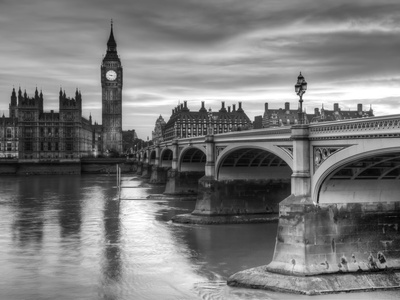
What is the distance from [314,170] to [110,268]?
1070 cm

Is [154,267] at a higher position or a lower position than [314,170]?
lower

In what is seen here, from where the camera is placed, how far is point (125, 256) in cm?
2945

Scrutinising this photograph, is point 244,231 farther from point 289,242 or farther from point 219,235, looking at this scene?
point 289,242

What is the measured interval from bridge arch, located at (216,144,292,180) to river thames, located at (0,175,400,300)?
5.86 metres

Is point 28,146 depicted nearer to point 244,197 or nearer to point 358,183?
point 244,197

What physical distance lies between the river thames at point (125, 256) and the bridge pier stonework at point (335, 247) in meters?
0.98

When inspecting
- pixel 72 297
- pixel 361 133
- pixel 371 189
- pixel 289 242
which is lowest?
pixel 72 297

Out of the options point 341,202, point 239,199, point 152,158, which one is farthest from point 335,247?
point 152,158

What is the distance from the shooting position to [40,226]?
4078 cm

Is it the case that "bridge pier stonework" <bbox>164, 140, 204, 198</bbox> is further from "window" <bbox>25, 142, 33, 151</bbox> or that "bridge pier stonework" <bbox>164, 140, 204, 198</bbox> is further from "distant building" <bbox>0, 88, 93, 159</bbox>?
"window" <bbox>25, 142, 33, 151</bbox>

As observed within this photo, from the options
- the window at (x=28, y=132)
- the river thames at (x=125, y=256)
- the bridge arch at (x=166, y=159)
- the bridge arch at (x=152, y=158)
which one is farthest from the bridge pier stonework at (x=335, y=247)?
the window at (x=28, y=132)

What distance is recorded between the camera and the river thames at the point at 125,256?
22500 mm

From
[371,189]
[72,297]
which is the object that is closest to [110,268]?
[72,297]

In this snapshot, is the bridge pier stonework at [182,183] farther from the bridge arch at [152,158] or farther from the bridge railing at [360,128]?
the bridge arch at [152,158]
